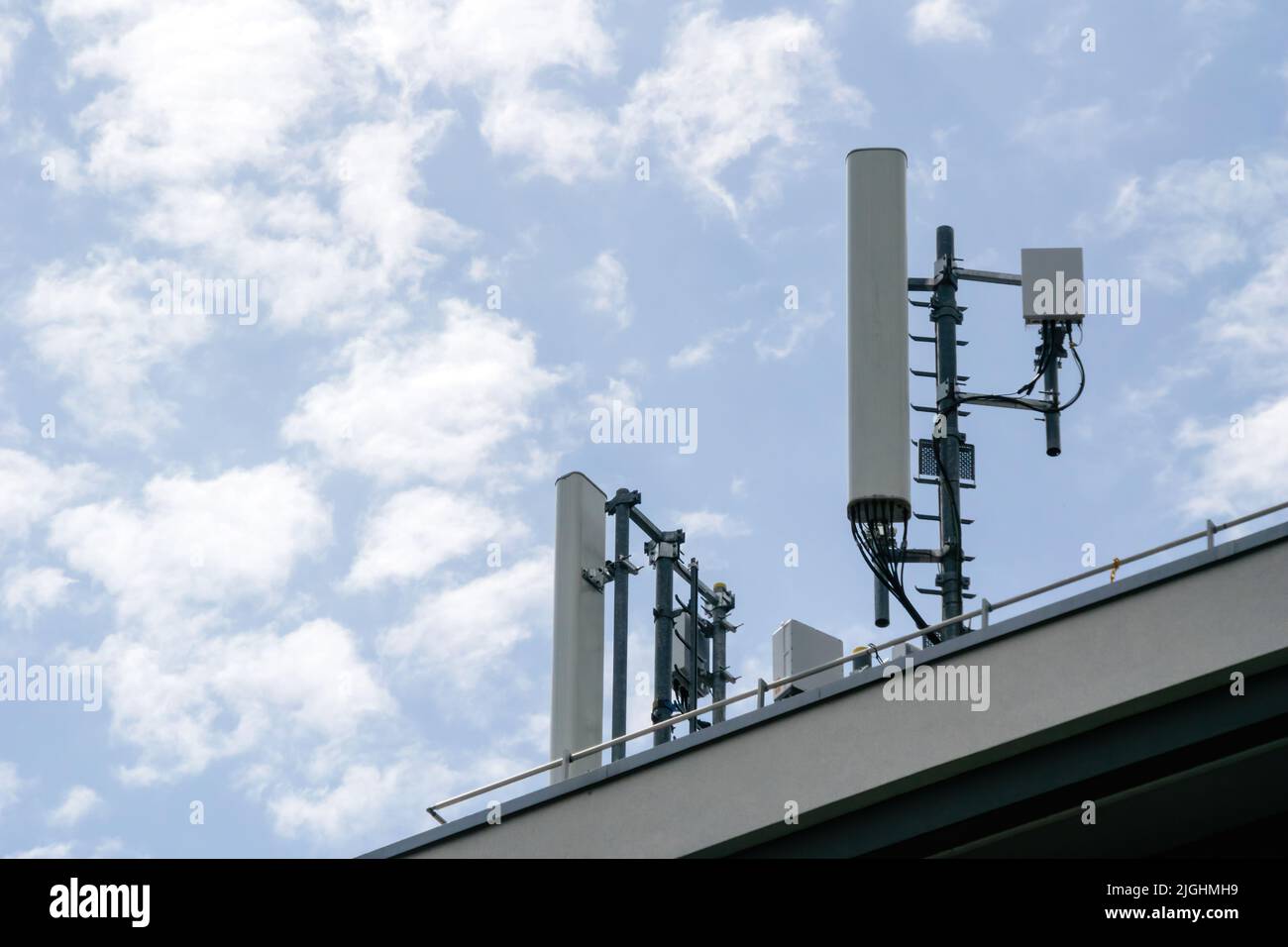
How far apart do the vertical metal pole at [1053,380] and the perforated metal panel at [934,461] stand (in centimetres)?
114

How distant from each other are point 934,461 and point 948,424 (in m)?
0.68

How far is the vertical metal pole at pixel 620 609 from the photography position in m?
28.8

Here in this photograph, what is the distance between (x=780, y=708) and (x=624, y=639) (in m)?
10.3

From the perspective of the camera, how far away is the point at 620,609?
29.1 metres

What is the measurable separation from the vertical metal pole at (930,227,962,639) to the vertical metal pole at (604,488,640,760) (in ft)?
19.9

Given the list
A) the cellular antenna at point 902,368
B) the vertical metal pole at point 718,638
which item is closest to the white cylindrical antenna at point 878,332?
the cellular antenna at point 902,368

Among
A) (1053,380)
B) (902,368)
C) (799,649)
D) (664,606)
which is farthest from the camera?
(664,606)

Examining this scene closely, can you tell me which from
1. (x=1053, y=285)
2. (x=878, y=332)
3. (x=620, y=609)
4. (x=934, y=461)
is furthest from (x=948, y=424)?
(x=620, y=609)

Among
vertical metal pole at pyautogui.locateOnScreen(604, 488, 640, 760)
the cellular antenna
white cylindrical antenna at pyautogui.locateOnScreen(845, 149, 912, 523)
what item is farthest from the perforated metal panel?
vertical metal pole at pyautogui.locateOnScreen(604, 488, 640, 760)

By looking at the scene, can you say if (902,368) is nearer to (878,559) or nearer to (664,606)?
(878,559)
